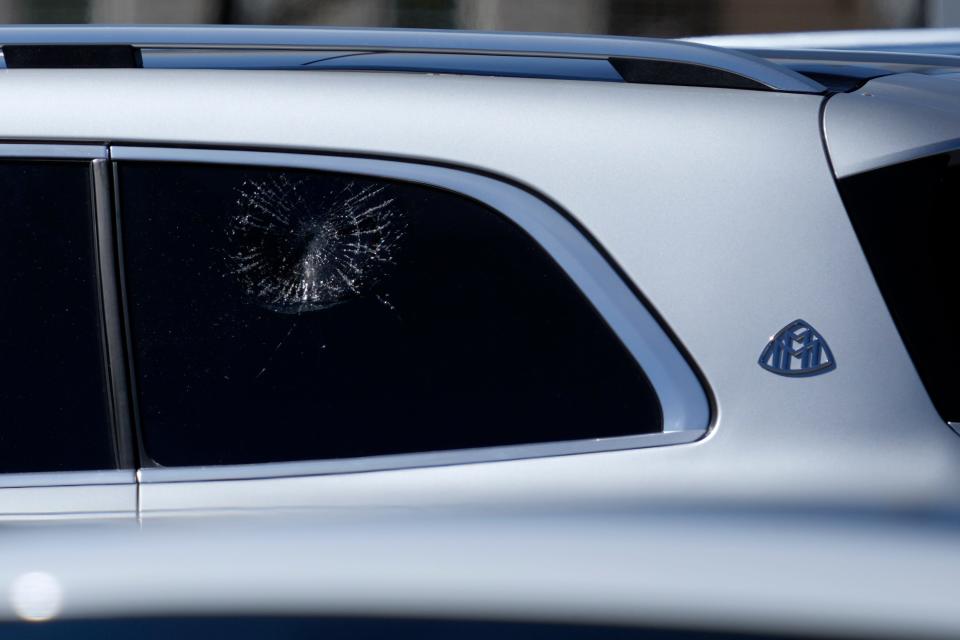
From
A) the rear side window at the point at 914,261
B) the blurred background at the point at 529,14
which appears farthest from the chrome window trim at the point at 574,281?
the blurred background at the point at 529,14

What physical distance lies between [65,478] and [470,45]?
77 cm

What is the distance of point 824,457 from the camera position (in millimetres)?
1251

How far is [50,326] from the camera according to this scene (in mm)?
1376

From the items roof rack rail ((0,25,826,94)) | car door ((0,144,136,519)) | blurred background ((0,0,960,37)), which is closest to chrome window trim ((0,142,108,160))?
car door ((0,144,136,519))

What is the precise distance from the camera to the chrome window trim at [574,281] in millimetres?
1280

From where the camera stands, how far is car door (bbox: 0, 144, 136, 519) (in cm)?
136

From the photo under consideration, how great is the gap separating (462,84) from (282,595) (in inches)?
23.2

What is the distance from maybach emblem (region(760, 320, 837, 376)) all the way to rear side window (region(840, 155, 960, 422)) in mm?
83

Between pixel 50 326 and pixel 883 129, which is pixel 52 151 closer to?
pixel 50 326

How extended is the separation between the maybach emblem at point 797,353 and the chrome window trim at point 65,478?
2.30ft

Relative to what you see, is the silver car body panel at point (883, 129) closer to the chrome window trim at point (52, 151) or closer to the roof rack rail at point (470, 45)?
the roof rack rail at point (470, 45)

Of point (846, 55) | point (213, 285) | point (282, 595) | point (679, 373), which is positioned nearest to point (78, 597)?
point (282, 595)

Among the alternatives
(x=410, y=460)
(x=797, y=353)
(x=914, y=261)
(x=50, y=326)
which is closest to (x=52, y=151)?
(x=50, y=326)

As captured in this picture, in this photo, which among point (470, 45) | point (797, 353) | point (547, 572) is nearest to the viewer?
point (547, 572)
